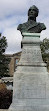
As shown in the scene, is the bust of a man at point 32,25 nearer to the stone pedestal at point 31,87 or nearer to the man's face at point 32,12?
the man's face at point 32,12

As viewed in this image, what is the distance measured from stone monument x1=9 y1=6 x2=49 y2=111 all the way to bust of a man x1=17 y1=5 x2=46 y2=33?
1.05 ft

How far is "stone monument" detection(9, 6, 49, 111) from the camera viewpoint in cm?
943

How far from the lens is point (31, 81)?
9.64m

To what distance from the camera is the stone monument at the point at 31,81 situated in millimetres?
9430

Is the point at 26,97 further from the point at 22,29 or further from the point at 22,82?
the point at 22,29

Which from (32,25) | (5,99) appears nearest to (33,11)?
(32,25)

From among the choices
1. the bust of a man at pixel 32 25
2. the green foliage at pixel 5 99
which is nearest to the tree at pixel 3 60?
the green foliage at pixel 5 99

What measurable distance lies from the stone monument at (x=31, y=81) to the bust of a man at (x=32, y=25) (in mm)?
319

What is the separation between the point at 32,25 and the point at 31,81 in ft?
9.00

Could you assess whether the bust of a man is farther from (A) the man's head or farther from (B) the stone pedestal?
(B) the stone pedestal

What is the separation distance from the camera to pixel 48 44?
28.0 m

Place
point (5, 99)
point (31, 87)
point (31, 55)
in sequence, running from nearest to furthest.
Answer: point (31, 87) → point (31, 55) → point (5, 99)

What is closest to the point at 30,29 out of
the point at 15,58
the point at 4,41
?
the point at 4,41

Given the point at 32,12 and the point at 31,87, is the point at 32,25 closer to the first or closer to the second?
the point at 32,12
